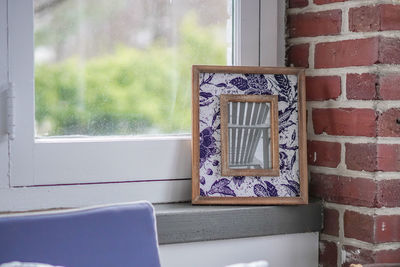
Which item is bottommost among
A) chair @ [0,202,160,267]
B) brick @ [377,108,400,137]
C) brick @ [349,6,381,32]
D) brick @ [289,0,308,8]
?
chair @ [0,202,160,267]

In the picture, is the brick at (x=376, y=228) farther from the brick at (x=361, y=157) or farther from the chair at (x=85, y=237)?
the chair at (x=85, y=237)

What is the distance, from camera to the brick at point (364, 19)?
1744mm

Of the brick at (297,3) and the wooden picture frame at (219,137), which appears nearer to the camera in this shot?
the wooden picture frame at (219,137)

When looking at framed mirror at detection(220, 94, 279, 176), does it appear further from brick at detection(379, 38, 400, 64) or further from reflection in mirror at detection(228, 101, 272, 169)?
brick at detection(379, 38, 400, 64)

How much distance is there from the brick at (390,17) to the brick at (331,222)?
1.73ft

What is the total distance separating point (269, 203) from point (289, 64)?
455 mm

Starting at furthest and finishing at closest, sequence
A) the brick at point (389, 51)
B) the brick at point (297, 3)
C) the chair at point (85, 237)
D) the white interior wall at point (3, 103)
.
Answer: the brick at point (297, 3) → the brick at point (389, 51) → the white interior wall at point (3, 103) → the chair at point (85, 237)

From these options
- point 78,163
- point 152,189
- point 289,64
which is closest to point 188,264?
point 152,189

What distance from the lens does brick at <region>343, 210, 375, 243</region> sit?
176 centimetres

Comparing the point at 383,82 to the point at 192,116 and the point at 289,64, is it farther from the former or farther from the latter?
the point at 192,116

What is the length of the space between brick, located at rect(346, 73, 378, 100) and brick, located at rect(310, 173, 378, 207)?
0.23m

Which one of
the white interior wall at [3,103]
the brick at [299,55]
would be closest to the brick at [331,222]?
the brick at [299,55]

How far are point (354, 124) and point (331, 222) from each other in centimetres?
29

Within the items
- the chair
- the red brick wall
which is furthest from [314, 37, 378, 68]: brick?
the chair
